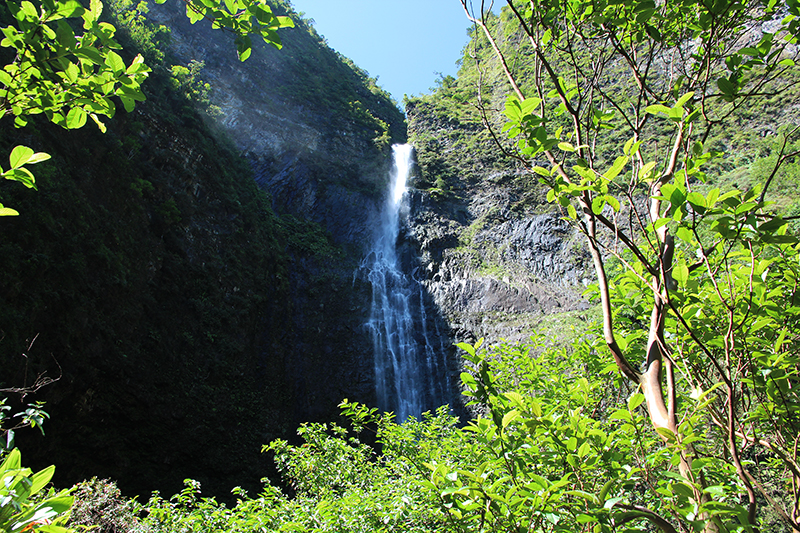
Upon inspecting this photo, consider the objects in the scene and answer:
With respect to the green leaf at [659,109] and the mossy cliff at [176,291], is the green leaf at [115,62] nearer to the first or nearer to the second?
the green leaf at [659,109]

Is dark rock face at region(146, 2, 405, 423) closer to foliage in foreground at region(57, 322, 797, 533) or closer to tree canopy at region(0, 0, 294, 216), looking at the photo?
foliage in foreground at region(57, 322, 797, 533)

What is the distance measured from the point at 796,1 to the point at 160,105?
627 inches

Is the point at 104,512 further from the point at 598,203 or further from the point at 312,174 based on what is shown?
the point at 312,174

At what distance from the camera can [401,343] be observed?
53.9 ft

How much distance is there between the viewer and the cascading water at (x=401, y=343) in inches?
595

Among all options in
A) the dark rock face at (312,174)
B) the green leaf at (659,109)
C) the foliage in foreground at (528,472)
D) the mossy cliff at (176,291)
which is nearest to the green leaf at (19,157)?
the foliage in foreground at (528,472)

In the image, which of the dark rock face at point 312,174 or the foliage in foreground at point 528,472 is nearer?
the foliage in foreground at point 528,472

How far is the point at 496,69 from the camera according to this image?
103ft

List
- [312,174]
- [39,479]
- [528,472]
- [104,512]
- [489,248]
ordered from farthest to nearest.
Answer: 1. [312,174]
2. [489,248]
3. [104,512]
4. [528,472]
5. [39,479]

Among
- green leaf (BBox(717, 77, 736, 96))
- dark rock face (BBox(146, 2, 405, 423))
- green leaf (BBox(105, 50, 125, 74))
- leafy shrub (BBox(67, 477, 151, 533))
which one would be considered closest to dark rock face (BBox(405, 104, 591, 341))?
dark rock face (BBox(146, 2, 405, 423))

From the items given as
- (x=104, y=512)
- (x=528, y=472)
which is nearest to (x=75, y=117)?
(x=528, y=472)

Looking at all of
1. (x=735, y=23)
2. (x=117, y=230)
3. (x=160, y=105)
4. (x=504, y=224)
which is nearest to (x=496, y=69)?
(x=504, y=224)

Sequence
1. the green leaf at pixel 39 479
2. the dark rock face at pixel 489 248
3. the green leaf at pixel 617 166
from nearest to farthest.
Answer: the green leaf at pixel 39 479 → the green leaf at pixel 617 166 → the dark rock face at pixel 489 248

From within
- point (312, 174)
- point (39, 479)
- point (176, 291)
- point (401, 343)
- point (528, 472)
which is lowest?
point (401, 343)
